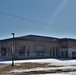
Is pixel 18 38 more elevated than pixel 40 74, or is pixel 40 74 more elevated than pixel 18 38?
pixel 18 38

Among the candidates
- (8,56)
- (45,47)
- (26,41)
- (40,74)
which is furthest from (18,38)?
(40,74)

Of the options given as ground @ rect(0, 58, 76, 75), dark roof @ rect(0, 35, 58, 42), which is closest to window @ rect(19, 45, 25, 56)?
dark roof @ rect(0, 35, 58, 42)

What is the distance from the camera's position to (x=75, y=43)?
62.4m

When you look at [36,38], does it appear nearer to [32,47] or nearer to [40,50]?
[32,47]

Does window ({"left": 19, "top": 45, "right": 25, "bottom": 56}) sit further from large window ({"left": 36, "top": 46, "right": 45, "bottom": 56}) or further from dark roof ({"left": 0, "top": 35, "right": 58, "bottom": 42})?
large window ({"left": 36, "top": 46, "right": 45, "bottom": 56})

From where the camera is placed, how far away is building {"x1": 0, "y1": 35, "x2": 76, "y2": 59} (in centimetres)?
5569

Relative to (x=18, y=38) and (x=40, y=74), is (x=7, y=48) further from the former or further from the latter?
(x=40, y=74)

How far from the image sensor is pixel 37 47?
5847 cm

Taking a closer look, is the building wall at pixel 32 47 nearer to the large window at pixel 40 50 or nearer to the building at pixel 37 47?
the building at pixel 37 47

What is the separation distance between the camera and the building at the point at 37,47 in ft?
183

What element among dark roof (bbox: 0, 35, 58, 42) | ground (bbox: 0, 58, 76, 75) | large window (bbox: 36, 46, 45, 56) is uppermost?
dark roof (bbox: 0, 35, 58, 42)

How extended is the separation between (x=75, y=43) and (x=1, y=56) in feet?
77.0

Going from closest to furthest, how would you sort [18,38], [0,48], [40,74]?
[40,74]
[18,38]
[0,48]

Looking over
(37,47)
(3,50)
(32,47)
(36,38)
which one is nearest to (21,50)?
(32,47)
